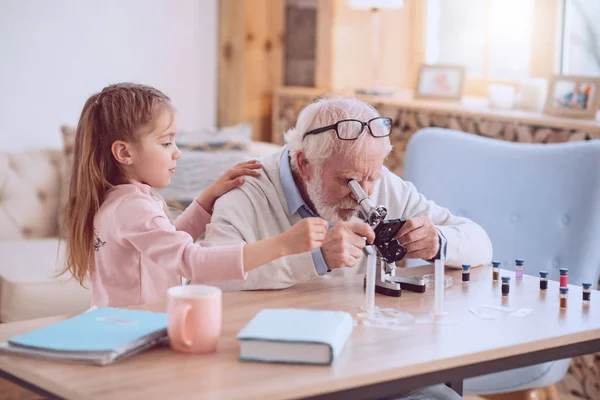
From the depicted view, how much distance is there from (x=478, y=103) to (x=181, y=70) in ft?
5.09

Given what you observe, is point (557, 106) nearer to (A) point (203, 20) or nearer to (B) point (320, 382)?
(A) point (203, 20)

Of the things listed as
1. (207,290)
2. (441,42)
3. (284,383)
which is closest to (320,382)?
(284,383)

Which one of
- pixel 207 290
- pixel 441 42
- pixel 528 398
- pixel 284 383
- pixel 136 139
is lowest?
pixel 528 398

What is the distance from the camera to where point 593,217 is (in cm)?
267

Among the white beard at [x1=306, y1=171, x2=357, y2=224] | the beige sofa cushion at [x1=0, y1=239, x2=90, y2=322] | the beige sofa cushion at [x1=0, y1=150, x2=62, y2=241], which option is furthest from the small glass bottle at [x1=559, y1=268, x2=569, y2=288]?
the beige sofa cushion at [x1=0, y1=150, x2=62, y2=241]

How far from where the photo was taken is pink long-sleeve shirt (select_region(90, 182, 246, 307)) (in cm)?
175

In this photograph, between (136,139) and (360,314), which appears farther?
(136,139)

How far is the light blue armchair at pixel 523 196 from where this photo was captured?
267 centimetres

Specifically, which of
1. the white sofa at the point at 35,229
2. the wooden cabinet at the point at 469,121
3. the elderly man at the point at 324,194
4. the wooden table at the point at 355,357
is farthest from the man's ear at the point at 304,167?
the white sofa at the point at 35,229

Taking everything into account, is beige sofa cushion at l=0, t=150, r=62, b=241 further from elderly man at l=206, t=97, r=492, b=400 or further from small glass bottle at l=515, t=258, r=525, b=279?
small glass bottle at l=515, t=258, r=525, b=279

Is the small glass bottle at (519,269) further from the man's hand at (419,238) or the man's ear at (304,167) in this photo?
the man's ear at (304,167)

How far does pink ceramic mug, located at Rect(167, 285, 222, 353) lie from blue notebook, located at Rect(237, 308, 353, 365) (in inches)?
2.1

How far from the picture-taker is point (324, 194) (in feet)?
7.27

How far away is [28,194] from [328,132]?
2.15 metres
